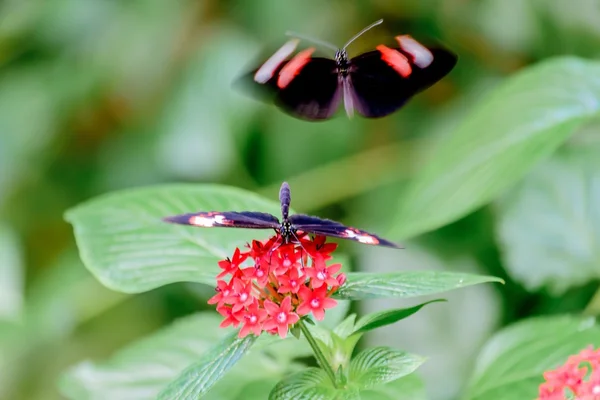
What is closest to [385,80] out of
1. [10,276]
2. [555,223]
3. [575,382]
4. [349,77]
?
[349,77]

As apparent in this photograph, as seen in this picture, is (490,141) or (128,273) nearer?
(128,273)

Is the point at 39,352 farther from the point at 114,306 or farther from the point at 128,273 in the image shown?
the point at 128,273

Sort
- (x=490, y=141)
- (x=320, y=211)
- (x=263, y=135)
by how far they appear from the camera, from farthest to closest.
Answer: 1. (x=263, y=135)
2. (x=320, y=211)
3. (x=490, y=141)

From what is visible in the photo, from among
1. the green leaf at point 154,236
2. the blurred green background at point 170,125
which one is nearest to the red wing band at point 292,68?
the green leaf at point 154,236

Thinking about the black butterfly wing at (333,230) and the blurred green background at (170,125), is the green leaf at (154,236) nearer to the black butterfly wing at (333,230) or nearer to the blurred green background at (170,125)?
the black butterfly wing at (333,230)

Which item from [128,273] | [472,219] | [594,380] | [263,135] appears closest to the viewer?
[594,380]

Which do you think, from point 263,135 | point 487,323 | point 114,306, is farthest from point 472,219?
point 114,306
